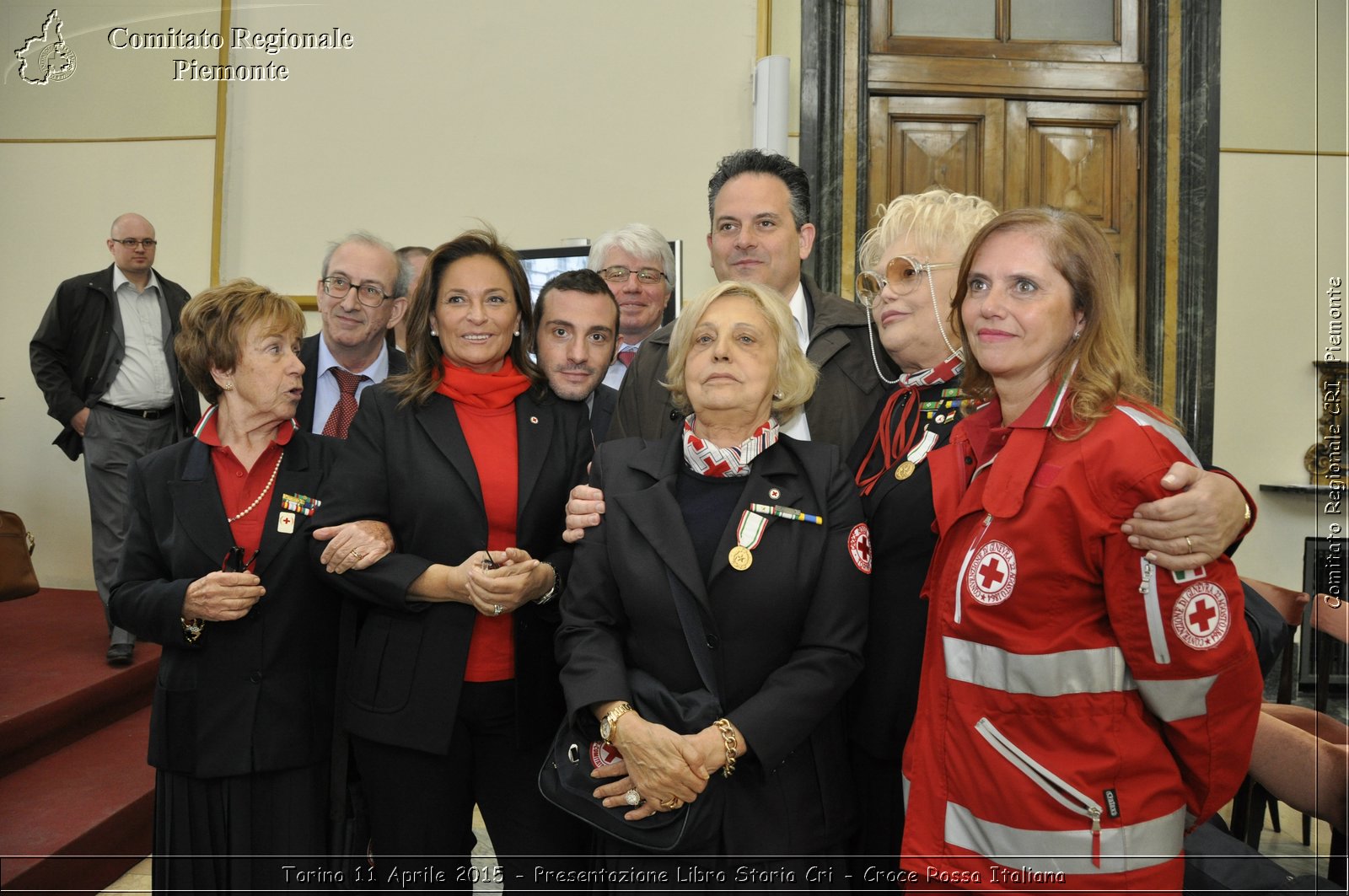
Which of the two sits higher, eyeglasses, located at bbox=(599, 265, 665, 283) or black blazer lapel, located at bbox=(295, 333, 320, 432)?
eyeglasses, located at bbox=(599, 265, 665, 283)

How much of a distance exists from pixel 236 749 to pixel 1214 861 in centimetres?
229

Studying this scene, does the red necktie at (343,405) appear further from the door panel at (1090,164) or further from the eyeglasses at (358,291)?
the door panel at (1090,164)

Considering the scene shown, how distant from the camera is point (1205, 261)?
5.46 meters

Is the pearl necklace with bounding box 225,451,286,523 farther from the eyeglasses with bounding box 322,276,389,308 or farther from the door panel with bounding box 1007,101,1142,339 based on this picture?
the door panel with bounding box 1007,101,1142,339

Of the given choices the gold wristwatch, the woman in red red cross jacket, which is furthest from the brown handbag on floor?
the woman in red red cross jacket

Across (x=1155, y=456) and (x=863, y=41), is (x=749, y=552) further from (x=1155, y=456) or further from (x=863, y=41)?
(x=863, y=41)

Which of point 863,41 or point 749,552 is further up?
point 863,41

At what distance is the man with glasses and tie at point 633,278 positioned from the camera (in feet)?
11.4

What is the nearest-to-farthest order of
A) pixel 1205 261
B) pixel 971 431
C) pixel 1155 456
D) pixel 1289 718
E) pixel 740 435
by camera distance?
pixel 1155 456 → pixel 971 431 → pixel 740 435 → pixel 1289 718 → pixel 1205 261

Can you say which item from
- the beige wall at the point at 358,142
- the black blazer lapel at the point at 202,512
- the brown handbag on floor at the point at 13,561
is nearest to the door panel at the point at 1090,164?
the beige wall at the point at 358,142

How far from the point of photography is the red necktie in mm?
3102

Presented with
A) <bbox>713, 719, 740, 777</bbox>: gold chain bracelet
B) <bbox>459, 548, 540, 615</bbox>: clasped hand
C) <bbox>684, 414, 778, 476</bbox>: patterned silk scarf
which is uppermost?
<bbox>684, 414, 778, 476</bbox>: patterned silk scarf

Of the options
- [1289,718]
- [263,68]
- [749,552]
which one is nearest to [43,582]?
[263,68]

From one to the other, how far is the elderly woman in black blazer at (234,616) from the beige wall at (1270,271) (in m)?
5.17
